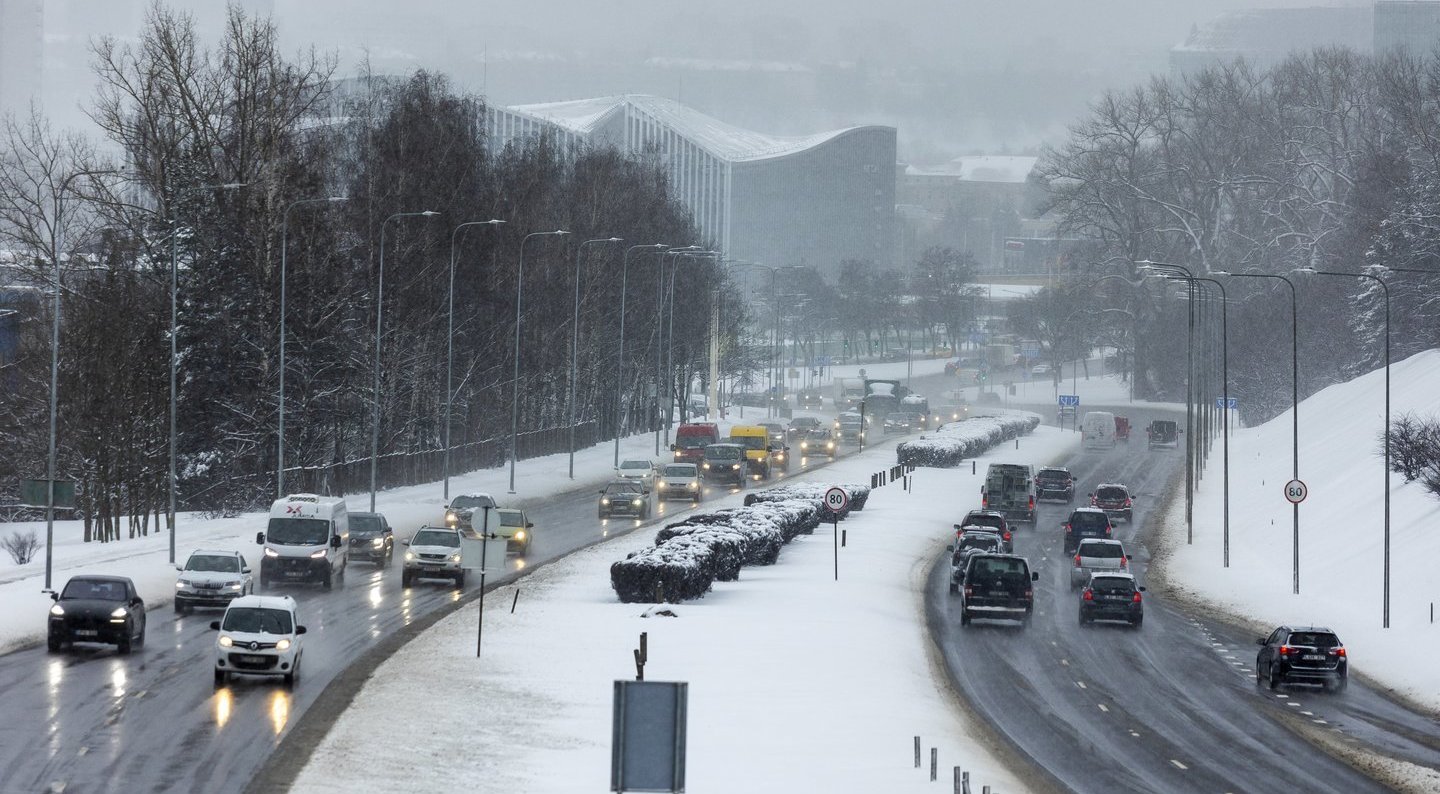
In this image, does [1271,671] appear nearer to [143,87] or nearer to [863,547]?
[863,547]

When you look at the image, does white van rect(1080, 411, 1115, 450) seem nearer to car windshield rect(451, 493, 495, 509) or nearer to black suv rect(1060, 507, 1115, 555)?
black suv rect(1060, 507, 1115, 555)

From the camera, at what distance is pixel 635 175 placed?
120 metres

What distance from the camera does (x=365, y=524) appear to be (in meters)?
51.0

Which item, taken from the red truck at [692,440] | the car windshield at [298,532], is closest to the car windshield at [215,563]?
the car windshield at [298,532]

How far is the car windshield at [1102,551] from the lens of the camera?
52312mm

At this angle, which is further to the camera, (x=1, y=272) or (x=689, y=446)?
(x=689, y=446)

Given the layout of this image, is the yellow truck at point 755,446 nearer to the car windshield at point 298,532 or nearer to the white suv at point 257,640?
the car windshield at point 298,532

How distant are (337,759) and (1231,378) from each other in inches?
4670

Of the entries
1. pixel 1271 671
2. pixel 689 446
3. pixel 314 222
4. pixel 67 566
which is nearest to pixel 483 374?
pixel 689 446

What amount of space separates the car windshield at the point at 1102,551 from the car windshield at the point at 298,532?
20810 mm

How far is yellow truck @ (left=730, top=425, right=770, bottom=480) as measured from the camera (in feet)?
290

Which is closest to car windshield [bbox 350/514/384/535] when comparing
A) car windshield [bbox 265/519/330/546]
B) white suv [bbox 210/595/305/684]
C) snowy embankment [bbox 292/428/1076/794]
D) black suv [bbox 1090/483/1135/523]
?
snowy embankment [bbox 292/428/1076/794]

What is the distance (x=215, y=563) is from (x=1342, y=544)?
3333cm

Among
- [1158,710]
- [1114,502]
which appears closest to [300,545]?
[1158,710]
